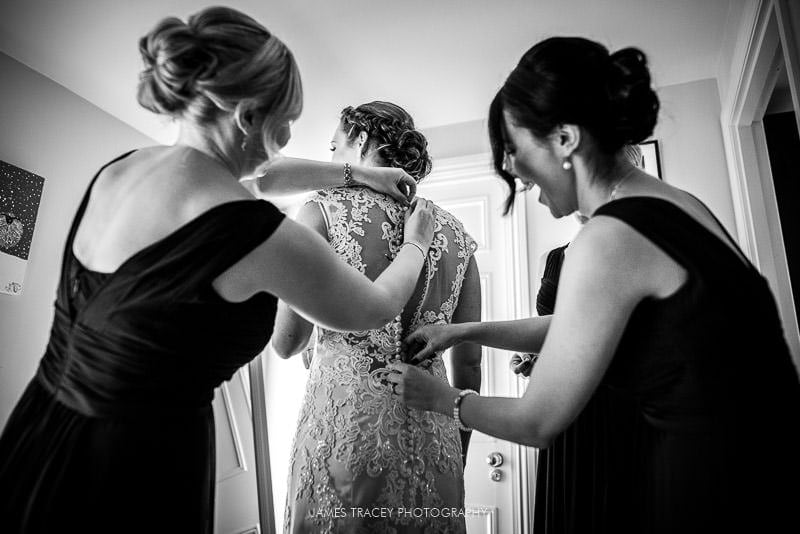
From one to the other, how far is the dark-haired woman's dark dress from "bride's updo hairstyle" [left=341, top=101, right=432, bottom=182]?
2.51 ft

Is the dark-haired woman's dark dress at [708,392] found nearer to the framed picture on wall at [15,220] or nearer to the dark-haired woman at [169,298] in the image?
the dark-haired woman at [169,298]

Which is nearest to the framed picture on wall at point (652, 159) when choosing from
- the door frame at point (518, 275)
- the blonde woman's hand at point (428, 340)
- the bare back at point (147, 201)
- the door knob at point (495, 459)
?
the door frame at point (518, 275)

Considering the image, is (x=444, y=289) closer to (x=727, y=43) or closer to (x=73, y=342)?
(x=73, y=342)

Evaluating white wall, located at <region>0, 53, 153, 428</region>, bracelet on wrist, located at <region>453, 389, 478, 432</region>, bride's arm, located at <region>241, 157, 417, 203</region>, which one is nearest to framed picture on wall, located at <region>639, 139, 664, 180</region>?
bride's arm, located at <region>241, 157, 417, 203</region>

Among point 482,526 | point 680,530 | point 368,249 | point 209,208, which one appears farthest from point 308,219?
point 482,526

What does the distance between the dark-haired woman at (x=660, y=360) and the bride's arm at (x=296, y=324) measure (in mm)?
525

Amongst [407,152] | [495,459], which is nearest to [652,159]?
[495,459]

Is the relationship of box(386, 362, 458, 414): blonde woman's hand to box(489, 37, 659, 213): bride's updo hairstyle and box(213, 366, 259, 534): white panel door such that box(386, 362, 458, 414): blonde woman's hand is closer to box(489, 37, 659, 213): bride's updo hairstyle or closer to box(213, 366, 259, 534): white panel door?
box(489, 37, 659, 213): bride's updo hairstyle

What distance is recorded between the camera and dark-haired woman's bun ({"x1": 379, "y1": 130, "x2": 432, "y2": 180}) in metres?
1.47

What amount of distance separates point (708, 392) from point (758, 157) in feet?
7.84

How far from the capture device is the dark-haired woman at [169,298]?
0.76 metres

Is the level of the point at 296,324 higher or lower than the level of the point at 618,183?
lower

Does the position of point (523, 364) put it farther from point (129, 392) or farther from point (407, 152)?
point (129, 392)

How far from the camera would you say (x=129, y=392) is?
29.9 inches
